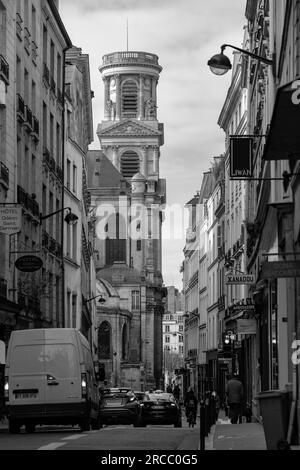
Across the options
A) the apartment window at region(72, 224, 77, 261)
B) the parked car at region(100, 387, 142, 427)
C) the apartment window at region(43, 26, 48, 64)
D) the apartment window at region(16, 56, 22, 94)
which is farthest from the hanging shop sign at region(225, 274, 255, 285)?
the apartment window at region(72, 224, 77, 261)

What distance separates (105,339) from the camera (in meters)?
151

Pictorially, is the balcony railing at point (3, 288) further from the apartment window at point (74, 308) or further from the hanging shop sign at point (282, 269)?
the apartment window at point (74, 308)

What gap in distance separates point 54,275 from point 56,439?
30344mm

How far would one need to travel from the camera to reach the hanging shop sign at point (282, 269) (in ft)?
55.1

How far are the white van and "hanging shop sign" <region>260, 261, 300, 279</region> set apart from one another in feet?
34.6

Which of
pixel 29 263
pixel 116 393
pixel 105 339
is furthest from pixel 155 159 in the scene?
pixel 29 263

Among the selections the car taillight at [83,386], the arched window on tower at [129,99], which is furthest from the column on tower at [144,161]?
the car taillight at [83,386]

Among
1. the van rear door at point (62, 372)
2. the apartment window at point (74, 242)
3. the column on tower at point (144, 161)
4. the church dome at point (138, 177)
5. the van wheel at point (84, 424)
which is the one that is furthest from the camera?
the column on tower at point (144, 161)

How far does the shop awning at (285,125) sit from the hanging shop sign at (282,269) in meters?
1.83

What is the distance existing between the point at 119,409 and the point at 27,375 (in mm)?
12343

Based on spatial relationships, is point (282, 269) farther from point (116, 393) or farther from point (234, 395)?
point (116, 393)

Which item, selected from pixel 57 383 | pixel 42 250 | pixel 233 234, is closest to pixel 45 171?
pixel 42 250

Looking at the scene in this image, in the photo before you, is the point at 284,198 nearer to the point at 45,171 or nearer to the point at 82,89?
the point at 45,171

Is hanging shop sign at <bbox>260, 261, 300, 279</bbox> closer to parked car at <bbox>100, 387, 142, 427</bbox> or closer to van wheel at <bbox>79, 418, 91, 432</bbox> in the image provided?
van wheel at <bbox>79, 418, 91, 432</bbox>
